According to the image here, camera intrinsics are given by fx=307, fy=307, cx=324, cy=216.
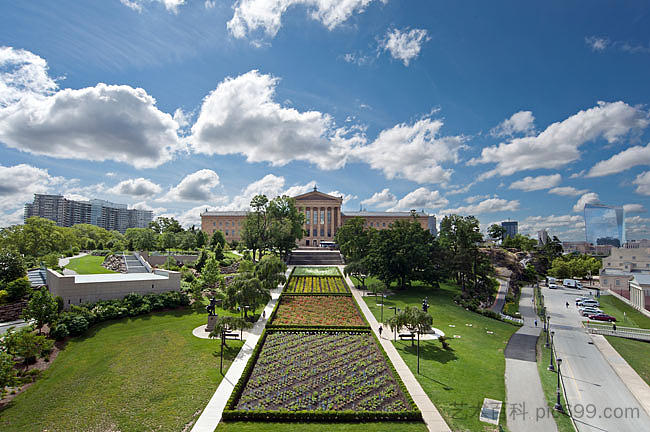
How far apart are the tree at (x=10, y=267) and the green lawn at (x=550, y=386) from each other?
40.7 m

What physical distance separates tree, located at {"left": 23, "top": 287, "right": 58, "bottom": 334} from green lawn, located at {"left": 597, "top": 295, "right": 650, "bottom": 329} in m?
50.2

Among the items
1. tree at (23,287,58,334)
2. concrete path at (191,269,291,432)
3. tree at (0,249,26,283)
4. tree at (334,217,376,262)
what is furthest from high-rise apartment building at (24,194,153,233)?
concrete path at (191,269,291,432)

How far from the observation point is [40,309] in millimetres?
19000

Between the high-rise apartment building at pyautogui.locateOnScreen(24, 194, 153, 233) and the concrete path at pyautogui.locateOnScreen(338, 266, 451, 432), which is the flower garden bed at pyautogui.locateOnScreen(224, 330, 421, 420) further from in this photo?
the high-rise apartment building at pyautogui.locateOnScreen(24, 194, 153, 233)

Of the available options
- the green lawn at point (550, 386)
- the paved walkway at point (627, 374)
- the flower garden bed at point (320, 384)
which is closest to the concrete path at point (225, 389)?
the flower garden bed at point (320, 384)

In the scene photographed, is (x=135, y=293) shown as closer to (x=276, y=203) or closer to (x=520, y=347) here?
(x=520, y=347)

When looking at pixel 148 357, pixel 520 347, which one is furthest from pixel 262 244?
pixel 520 347

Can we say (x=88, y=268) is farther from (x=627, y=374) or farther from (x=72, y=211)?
(x=72, y=211)

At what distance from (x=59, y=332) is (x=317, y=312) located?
18917 millimetres

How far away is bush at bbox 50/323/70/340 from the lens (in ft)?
63.9

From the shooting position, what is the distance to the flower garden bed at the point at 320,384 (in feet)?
42.4

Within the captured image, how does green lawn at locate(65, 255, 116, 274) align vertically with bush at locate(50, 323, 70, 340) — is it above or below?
above

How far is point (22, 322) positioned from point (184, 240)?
37.9 meters

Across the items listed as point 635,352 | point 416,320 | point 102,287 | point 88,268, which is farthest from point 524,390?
point 88,268
